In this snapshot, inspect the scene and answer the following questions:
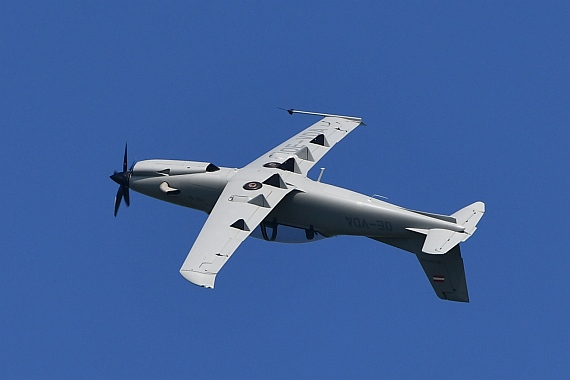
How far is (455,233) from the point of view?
42.9m

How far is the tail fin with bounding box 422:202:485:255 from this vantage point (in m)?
42.4

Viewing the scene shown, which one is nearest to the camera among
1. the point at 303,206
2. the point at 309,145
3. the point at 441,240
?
the point at 441,240

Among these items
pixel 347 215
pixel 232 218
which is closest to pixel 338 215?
pixel 347 215

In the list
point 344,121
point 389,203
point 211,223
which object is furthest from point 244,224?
point 344,121

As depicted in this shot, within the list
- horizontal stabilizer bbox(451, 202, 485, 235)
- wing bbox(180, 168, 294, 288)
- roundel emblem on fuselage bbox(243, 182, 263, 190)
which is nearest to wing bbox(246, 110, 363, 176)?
wing bbox(180, 168, 294, 288)

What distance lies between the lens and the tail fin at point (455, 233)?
139 ft

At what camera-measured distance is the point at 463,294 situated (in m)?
43.8

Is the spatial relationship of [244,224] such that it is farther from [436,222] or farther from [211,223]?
[436,222]

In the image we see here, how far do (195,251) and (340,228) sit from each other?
→ 5.43 metres

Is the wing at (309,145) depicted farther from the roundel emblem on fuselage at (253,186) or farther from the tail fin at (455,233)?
the tail fin at (455,233)

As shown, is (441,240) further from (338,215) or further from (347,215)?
(338,215)

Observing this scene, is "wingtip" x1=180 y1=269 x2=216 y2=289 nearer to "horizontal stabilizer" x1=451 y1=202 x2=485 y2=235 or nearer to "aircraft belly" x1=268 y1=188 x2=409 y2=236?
"aircraft belly" x1=268 y1=188 x2=409 y2=236

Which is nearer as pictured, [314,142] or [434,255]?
[434,255]

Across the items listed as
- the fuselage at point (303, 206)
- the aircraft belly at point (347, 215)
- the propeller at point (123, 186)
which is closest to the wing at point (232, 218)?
the fuselage at point (303, 206)
